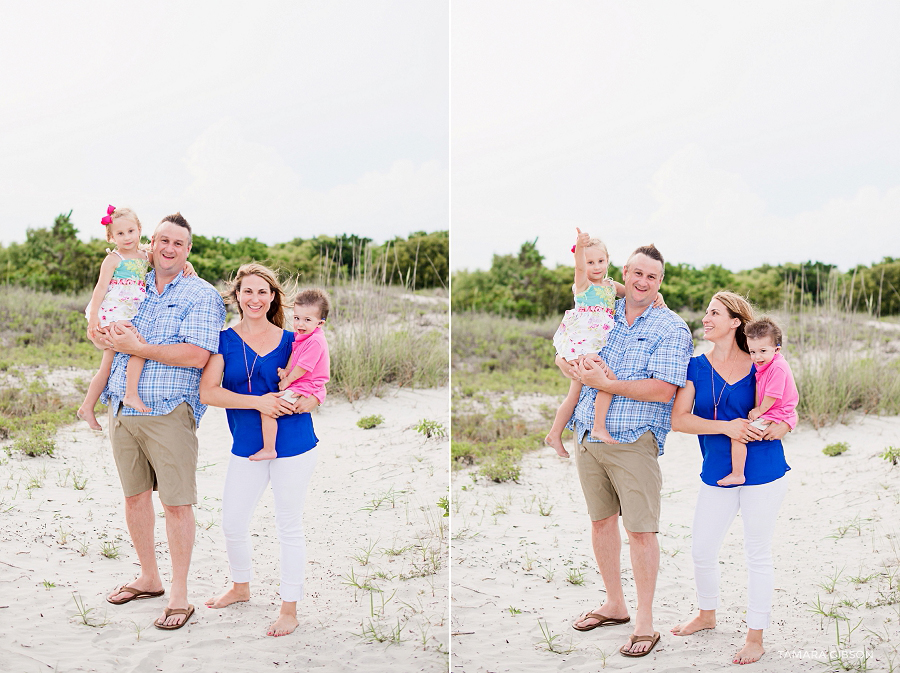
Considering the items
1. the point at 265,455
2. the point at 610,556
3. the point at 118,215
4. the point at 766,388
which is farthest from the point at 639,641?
the point at 118,215

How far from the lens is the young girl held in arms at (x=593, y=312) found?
9.45 feet

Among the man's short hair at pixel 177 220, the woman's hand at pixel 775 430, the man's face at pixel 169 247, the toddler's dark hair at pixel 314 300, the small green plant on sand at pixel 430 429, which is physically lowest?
the small green plant on sand at pixel 430 429

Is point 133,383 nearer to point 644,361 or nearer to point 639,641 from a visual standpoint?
point 644,361

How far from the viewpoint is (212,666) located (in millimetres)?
3201

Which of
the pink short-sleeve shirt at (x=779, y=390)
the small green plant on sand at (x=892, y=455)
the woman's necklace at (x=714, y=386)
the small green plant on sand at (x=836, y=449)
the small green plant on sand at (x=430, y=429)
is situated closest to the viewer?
the pink short-sleeve shirt at (x=779, y=390)

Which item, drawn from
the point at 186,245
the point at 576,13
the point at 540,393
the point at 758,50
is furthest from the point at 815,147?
the point at 186,245

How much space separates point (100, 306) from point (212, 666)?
1.59 meters

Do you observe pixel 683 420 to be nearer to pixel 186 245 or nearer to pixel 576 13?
pixel 186 245

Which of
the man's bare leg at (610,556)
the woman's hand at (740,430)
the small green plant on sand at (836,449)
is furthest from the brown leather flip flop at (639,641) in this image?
the small green plant on sand at (836,449)

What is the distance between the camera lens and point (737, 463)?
2.81 m

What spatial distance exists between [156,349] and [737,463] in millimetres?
2242

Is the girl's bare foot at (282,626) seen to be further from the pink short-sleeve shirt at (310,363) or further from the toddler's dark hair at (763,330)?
the toddler's dark hair at (763,330)

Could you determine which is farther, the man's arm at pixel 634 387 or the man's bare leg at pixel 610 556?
the man's bare leg at pixel 610 556

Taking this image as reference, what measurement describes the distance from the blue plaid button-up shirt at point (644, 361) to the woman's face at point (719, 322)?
0.31 ft
